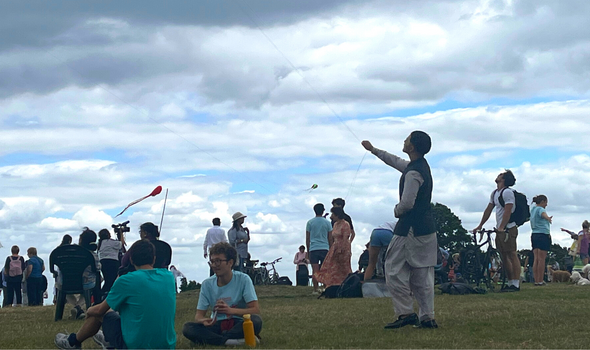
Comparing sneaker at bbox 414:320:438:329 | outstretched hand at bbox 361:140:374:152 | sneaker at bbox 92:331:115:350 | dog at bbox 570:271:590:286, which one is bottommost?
sneaker at bbox 92:331:115:350

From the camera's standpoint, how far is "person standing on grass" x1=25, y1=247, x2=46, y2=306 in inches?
761

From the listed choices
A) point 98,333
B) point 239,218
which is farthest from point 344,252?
point 98,333

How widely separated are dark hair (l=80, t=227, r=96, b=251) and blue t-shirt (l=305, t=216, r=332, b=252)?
15.1ft

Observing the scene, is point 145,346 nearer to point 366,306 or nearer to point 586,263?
point 366,306

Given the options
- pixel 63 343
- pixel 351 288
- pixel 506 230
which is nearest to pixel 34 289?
pixel 351 288

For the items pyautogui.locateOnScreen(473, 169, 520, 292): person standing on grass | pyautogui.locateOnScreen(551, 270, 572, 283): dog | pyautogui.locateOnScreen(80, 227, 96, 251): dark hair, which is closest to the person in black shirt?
pyautogui.locateOnScreen(80, 227, 96, 251): dark hair

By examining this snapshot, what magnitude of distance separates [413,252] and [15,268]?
1310cm

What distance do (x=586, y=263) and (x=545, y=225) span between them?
5.27 meters

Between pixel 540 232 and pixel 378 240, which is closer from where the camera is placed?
pixel 378 240

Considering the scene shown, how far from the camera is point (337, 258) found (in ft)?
51.2

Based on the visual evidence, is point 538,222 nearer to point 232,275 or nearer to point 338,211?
point 338,211

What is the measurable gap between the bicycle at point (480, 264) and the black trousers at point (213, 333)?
26.3 ft

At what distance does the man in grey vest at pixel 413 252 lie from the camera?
876 centimetres

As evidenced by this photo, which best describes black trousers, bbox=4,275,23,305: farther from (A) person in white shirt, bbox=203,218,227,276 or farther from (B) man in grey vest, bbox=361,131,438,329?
(B) man in grey vest, bbox=361,131,438,329
